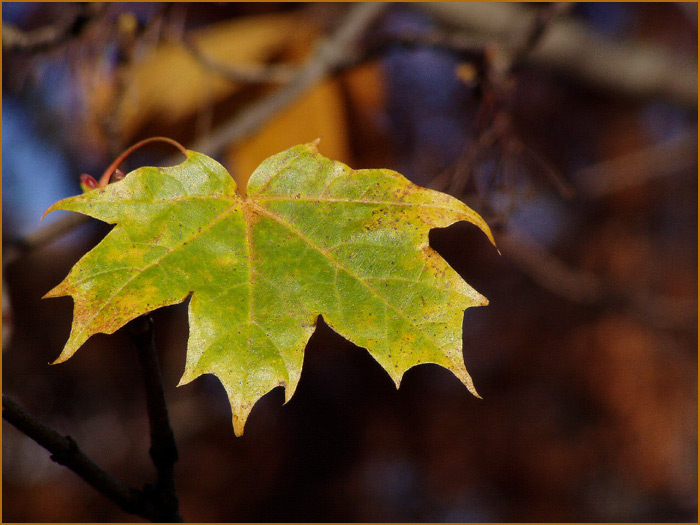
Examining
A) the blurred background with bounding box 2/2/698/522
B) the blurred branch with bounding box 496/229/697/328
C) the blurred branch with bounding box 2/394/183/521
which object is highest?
the blurred branch with bounding box 2/394/183/521

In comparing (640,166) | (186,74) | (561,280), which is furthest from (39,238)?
A: (640,166)

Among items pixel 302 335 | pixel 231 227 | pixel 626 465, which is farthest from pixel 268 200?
pixel 626 465

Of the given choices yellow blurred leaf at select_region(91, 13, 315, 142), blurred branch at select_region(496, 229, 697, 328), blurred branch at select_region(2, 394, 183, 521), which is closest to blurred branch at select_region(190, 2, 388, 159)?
yellow blurred leaf at select_region(91, 13, 315, 142)

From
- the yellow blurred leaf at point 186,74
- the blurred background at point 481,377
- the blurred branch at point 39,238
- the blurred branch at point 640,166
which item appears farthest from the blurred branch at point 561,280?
the blurred branch at point 39,238

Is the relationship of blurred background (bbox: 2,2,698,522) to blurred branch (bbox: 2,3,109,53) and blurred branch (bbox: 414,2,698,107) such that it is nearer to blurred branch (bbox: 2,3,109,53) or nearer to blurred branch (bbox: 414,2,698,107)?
blurred branch (bbox: 414,2,698,107)

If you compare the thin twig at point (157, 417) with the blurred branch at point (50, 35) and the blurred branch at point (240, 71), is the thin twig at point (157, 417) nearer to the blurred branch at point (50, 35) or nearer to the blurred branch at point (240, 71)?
the blurred branch at point (50, 35)
